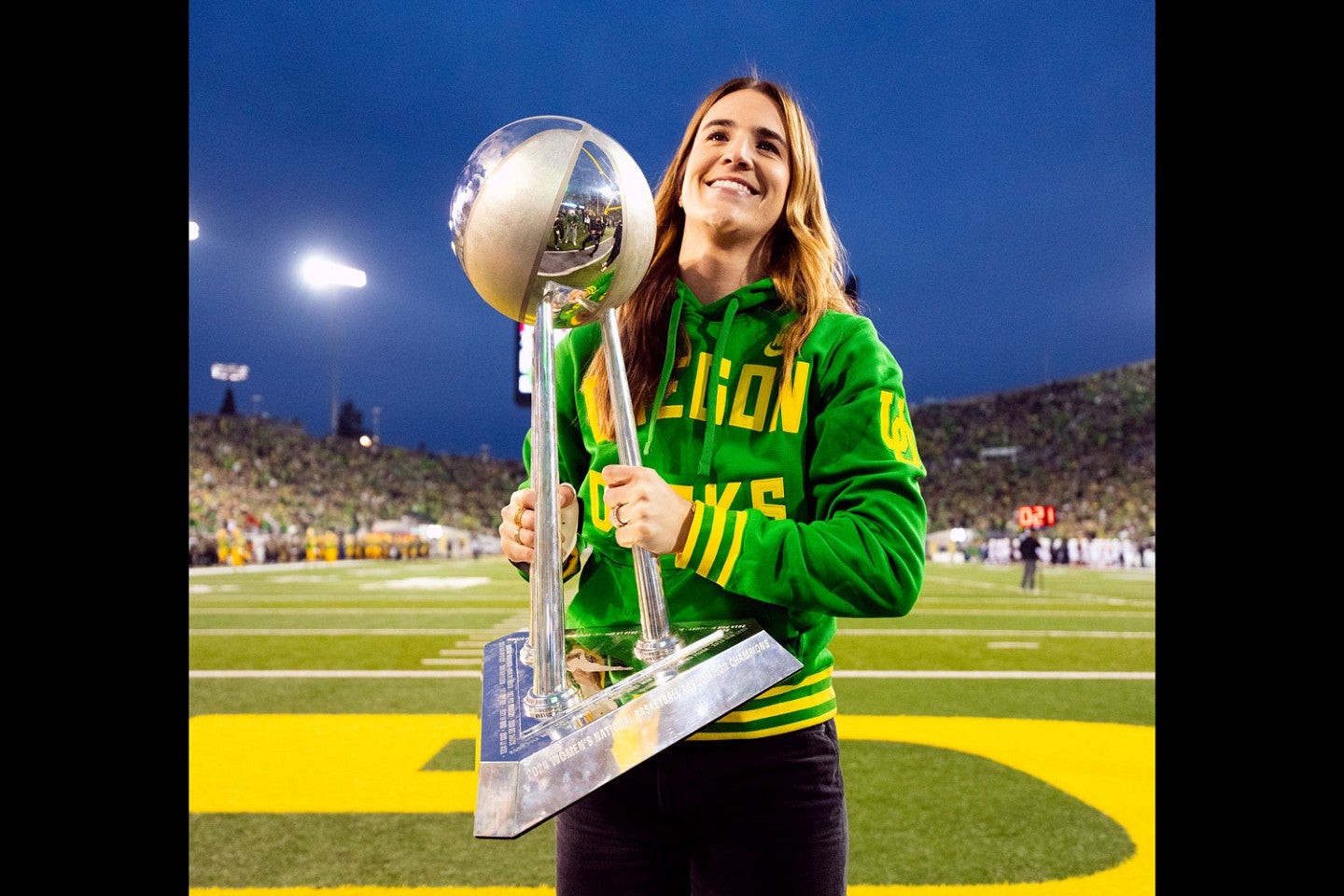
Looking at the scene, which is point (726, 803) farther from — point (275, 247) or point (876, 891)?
point (275, 247)

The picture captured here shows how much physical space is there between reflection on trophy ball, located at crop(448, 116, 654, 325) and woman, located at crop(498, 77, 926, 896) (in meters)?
0.26

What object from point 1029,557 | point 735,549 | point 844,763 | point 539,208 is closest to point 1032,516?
point 1029,557

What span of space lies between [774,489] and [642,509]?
25cm

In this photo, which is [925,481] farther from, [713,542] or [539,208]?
[539,208]

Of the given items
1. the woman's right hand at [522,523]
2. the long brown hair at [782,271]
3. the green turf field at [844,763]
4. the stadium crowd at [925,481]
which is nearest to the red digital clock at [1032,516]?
the stadium crowd at [925,481]

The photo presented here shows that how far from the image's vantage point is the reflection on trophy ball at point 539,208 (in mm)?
867

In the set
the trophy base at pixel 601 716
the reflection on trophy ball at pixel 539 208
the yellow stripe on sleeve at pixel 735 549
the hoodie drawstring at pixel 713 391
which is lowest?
the trophy base at pixel 601 716

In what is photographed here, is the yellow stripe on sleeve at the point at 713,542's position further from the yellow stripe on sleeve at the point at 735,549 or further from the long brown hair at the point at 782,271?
the long brown hair at the point at 782,271

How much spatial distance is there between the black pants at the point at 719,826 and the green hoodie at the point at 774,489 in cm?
4

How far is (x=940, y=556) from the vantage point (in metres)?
32.7

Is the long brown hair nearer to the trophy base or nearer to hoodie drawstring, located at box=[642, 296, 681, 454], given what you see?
hoodie drawstring, located at box=[642, 296, 681, 454]

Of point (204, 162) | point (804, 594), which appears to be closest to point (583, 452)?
point (804, 594)
